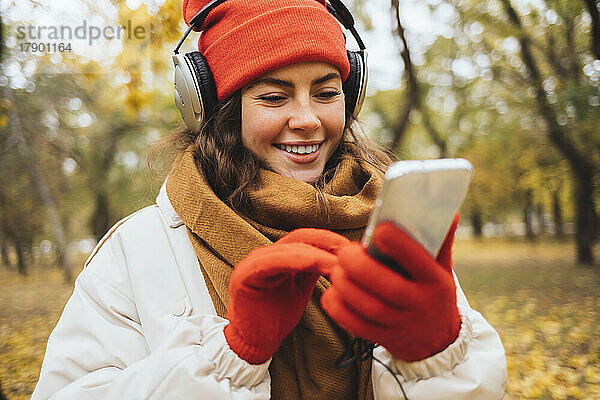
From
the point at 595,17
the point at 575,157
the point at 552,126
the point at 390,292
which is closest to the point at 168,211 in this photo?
the point at 390,292

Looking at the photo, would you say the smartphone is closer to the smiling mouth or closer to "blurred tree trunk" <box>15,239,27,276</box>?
the smiling mouth

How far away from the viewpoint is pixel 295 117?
138 centimetres

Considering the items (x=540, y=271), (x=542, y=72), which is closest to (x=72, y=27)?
(x=542, y=72)

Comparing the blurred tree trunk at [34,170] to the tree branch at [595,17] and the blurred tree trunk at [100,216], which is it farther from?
the tree branch at [595,17]

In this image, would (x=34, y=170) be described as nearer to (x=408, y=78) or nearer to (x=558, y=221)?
(x=408, y=78)

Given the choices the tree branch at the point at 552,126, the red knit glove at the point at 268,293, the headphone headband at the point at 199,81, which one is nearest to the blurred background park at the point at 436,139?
the tree branch at the point at 552,126

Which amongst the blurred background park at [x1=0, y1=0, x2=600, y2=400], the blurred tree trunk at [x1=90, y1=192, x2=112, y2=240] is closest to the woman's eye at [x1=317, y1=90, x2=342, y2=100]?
the blurred background park at [x1=0, y1=0, x2=600, y2=400]

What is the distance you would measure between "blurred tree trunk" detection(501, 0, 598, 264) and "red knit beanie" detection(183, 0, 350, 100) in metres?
5.75

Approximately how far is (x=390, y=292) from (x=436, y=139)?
10129 millimetres

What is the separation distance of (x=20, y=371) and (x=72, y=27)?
375cm

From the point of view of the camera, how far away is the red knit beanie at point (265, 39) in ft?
4.46

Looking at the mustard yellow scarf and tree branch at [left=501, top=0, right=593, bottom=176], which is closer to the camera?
the mustard yellow scarf

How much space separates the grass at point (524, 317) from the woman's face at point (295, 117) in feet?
12.9

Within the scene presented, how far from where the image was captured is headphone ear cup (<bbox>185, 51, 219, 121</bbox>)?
4.82 ft
